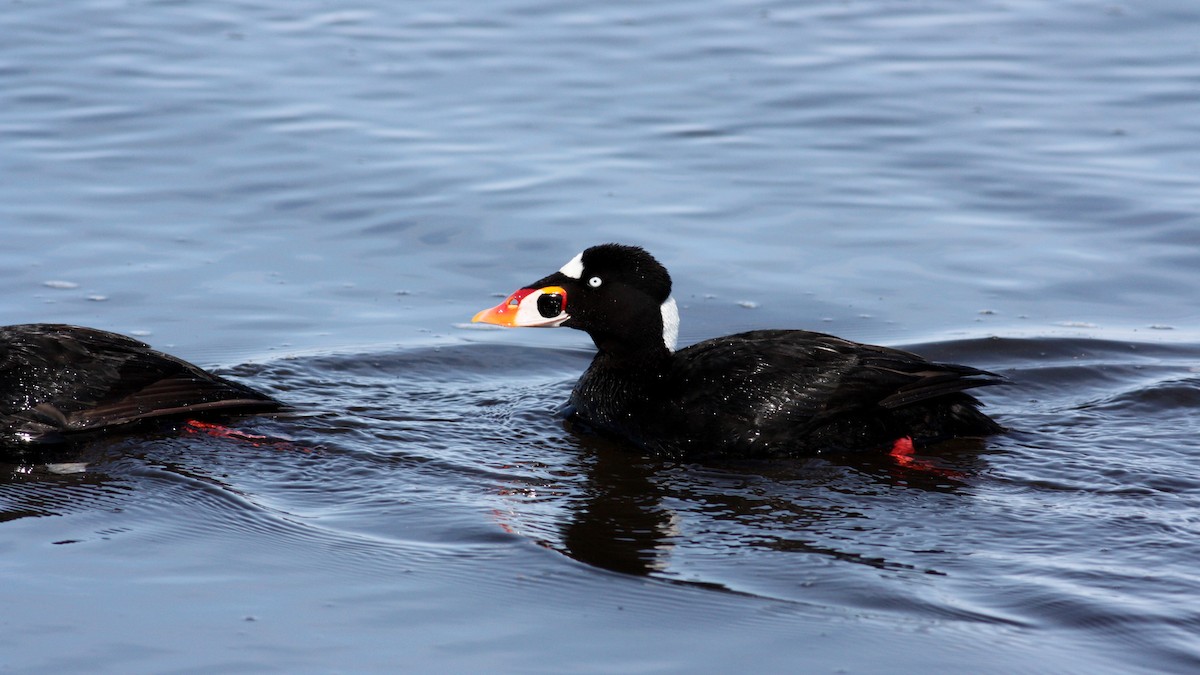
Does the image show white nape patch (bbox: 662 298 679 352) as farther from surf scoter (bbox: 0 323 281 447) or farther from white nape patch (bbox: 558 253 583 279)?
surf scoter (bbox: 0 323 281 447)

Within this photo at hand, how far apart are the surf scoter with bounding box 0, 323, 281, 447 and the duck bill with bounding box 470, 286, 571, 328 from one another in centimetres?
128

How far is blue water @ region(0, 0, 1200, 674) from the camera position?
17.4 feet

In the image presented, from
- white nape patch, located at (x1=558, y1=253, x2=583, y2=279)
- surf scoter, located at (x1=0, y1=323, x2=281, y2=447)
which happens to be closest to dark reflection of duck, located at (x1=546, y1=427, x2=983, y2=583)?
white nape patch, located at (x1=558, y1=253, x2=583, y2=279)

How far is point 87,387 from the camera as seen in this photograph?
7148 millimetres

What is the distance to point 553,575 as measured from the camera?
5.70 meters

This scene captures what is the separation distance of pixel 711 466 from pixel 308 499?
1.91 m

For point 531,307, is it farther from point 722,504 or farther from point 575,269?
point 722,504

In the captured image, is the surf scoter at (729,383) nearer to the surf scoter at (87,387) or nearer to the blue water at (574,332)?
the blue water at (574,332)

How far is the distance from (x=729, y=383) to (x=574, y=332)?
2.53 metres

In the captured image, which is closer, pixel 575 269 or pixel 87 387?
pixel 87 387

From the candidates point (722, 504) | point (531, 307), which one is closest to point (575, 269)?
point (531, 307)

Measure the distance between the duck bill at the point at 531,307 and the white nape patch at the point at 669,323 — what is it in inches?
20.1

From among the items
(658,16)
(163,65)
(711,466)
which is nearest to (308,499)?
(711,466)

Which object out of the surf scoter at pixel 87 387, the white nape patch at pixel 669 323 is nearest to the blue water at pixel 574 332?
the surf scoter at pixel 87 387
